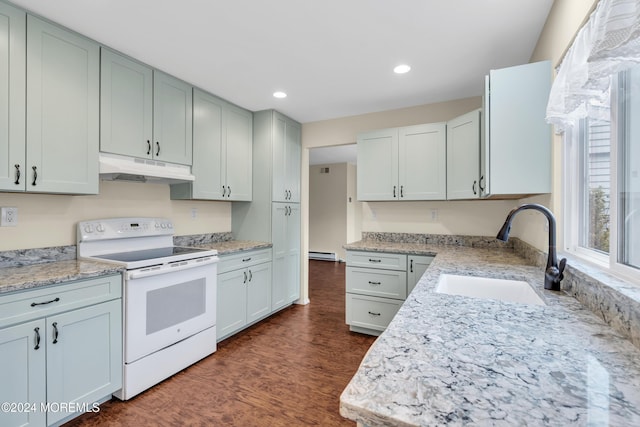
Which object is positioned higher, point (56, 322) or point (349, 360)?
point (56, 322)

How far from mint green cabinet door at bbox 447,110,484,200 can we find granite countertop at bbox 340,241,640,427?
1.75 m

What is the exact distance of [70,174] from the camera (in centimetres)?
200

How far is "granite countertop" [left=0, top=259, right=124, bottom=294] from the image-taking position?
155 centimetres

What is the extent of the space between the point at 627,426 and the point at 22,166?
270 cm

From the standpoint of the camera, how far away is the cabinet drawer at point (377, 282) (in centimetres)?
286

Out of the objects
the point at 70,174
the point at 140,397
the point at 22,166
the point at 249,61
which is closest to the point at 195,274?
the point at 140,397

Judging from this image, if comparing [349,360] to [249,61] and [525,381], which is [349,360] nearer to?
[525,381]

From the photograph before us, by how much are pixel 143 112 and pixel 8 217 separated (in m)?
1.13

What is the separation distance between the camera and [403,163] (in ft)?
10.3

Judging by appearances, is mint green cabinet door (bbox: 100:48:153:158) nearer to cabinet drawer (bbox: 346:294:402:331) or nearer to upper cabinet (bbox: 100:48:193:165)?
upper cabinet (bbox: 100:48:193:165)

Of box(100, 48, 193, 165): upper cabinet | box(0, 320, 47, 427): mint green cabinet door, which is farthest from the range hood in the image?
box(0, 320, 47, 427): mint green cabinet door

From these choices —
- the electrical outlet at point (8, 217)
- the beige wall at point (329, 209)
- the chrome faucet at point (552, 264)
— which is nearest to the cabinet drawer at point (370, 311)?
the chrome faucet at point (552, 264)

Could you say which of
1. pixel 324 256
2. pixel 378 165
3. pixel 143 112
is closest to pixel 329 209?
pixel 324 256

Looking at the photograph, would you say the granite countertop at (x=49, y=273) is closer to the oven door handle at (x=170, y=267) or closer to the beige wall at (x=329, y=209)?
the oven door handle at (x=170, y=267)
